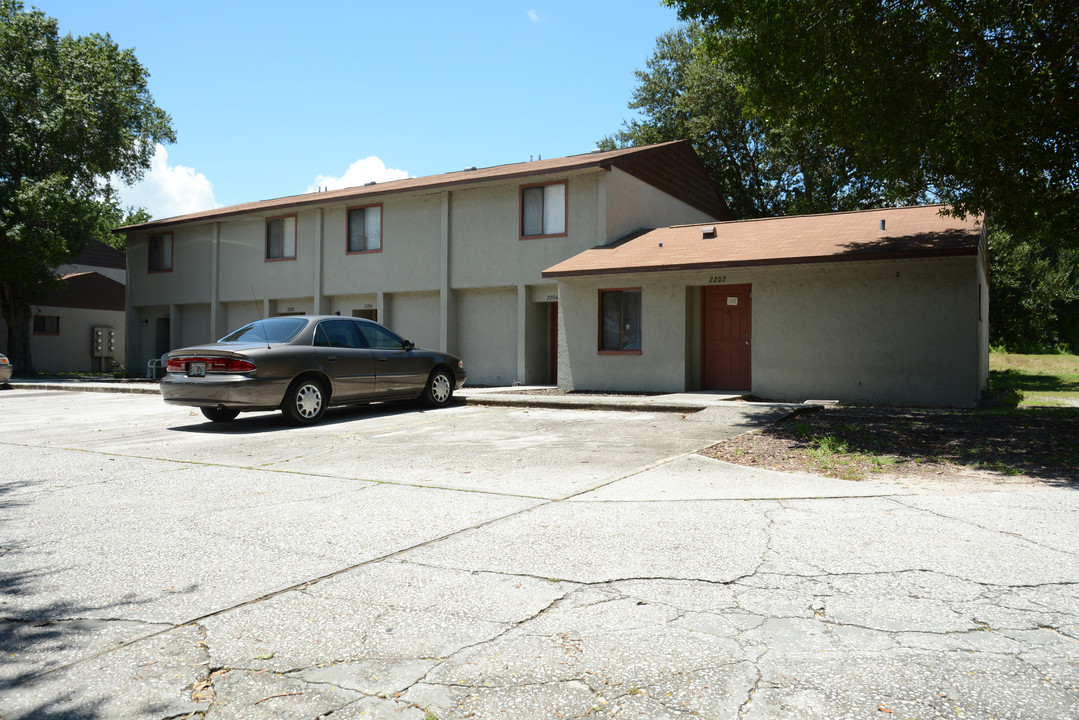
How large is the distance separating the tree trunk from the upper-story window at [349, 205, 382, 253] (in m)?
15.3

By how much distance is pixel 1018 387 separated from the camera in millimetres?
21781

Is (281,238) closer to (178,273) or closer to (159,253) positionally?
(178,273)

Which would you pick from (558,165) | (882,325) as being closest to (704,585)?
(882,325)

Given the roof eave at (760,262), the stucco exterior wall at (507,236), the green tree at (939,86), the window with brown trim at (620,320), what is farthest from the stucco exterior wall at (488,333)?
the green tree at (939,86)

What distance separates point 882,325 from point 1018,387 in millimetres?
10189

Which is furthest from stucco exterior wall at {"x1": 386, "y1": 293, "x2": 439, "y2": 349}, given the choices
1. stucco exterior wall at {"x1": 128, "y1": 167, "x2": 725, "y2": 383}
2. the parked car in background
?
the parked car in background

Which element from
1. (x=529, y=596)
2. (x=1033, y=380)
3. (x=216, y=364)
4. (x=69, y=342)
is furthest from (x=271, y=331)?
(x=69, y=342)

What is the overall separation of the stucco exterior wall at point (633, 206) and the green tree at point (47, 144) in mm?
19614

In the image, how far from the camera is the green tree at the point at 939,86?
30.8 ft

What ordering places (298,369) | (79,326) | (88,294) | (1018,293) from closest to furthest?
(298,369) < (1018,293) < (79,326) < (88,294)

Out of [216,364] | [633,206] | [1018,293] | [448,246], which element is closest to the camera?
[216,364]

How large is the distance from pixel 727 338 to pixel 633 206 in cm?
559

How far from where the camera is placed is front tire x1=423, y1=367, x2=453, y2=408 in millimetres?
13523

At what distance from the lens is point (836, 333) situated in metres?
15.1
